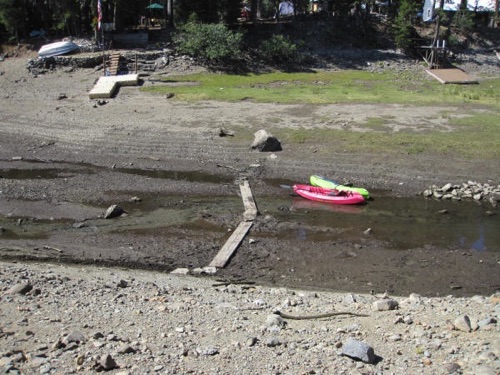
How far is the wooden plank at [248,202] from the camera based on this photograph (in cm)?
1780

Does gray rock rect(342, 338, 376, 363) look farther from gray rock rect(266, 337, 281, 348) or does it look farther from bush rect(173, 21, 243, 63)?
bush rect(173, 21, 243, 63)

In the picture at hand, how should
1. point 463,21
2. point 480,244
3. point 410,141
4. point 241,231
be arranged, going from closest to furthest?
point 480,244 → point 241,231 → point 410,141 → point 463,21

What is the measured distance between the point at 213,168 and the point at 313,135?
18.6ft

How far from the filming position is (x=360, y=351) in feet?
27.6

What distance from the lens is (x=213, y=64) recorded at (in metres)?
43.3

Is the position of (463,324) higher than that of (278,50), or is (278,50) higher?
(278,50)

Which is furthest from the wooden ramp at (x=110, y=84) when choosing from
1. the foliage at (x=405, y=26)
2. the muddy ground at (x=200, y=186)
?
the foliage at (x=405, y=26)

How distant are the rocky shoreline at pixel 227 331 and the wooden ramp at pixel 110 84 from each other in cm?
2248

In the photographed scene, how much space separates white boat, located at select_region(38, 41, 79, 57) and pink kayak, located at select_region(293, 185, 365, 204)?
27.9 m

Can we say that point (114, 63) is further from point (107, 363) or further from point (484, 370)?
point (484, 370)

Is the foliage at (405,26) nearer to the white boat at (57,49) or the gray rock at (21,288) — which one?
the white boat at (57,49)

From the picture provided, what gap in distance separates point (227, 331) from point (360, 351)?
223 cm

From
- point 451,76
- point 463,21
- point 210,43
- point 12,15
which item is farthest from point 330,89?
point 12,15

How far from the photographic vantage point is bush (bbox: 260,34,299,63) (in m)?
44.7
